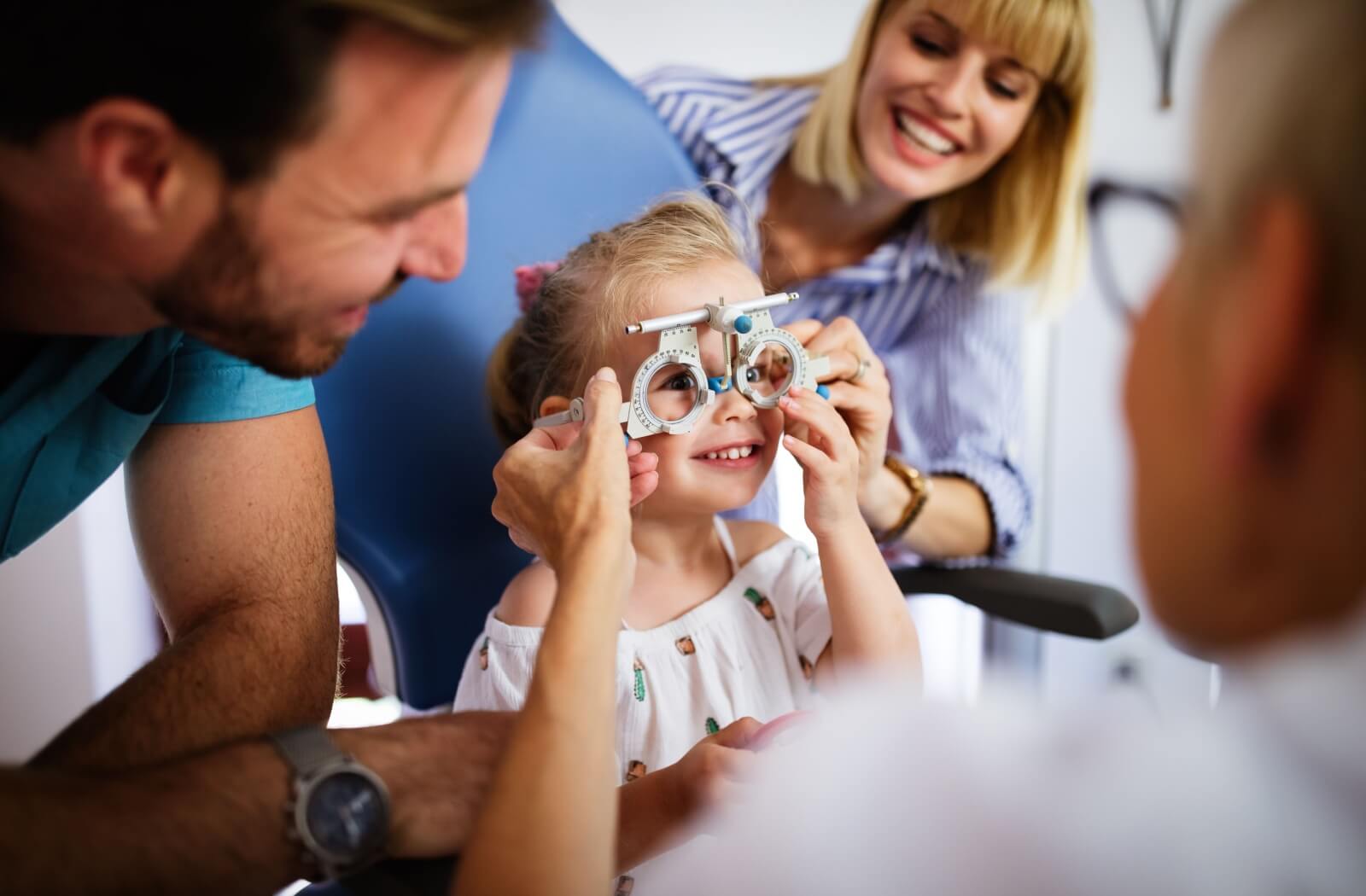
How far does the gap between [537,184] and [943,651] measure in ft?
4.18

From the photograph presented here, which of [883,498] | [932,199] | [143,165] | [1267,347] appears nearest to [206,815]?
[143,165]

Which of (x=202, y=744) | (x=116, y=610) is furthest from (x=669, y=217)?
(x=116, y=610)

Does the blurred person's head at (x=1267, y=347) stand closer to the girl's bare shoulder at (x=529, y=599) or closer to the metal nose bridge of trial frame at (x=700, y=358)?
the metal nose bridge of trial frame at (x=700, y=358)

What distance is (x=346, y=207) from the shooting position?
0.69 metres

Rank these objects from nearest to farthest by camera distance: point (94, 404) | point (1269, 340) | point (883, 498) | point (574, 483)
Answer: point (1269, 340) → point (574, 483) → point (94, 404) → point (883, 498)

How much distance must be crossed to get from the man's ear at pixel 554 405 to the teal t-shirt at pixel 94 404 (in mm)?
239

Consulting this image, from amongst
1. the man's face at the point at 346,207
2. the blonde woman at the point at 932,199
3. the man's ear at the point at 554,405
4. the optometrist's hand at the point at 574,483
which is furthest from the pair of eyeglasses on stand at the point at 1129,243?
the man's face at the point at 346,207

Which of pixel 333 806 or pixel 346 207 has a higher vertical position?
pixel 346 207

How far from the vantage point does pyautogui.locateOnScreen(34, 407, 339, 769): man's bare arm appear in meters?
0.90

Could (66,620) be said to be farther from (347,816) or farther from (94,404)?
(347,816)

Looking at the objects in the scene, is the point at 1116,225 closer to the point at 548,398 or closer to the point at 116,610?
the point at 548,398

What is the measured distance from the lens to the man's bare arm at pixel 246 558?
90 centimetres

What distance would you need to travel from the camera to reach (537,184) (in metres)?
1.25

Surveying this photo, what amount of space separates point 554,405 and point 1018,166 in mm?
856
